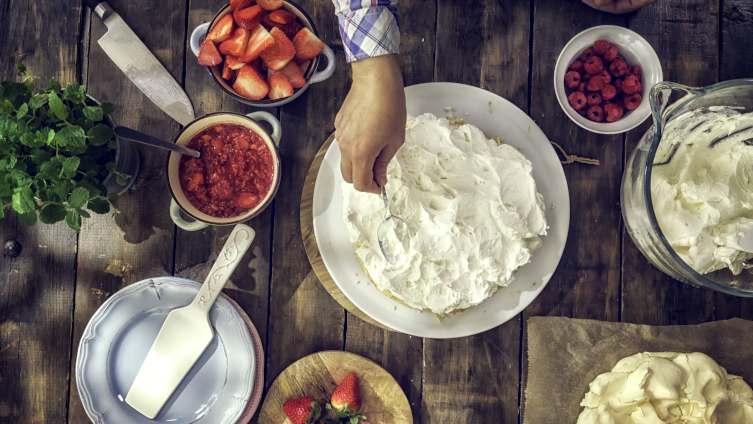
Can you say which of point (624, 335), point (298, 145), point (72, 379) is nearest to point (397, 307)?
point (298, 145)

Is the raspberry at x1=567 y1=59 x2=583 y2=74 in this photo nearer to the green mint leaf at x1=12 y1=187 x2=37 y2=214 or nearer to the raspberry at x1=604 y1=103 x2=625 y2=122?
the raspberry at x1=604 y1=103 x2=625 y2=122

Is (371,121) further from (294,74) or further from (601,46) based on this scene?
(601,46)

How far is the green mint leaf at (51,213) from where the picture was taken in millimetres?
1176

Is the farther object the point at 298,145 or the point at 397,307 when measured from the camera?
the point at 298,145

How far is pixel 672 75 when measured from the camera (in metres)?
1.59

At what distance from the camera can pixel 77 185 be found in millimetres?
1227

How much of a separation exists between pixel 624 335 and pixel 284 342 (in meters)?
1.15

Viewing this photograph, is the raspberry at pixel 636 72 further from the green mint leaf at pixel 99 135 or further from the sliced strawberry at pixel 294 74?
the green mint leaf at pixel 99 135

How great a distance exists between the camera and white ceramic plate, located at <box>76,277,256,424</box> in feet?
4.92

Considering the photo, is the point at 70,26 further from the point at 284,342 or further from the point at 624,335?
the point at 624,335

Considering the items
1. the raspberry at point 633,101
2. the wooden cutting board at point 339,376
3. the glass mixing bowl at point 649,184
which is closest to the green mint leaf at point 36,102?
the wooden cutting board at point 339,376

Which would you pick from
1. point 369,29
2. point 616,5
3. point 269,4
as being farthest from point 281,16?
point 616,5

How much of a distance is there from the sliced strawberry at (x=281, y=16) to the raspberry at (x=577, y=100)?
3.04 feet

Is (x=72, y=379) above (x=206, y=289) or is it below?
below
